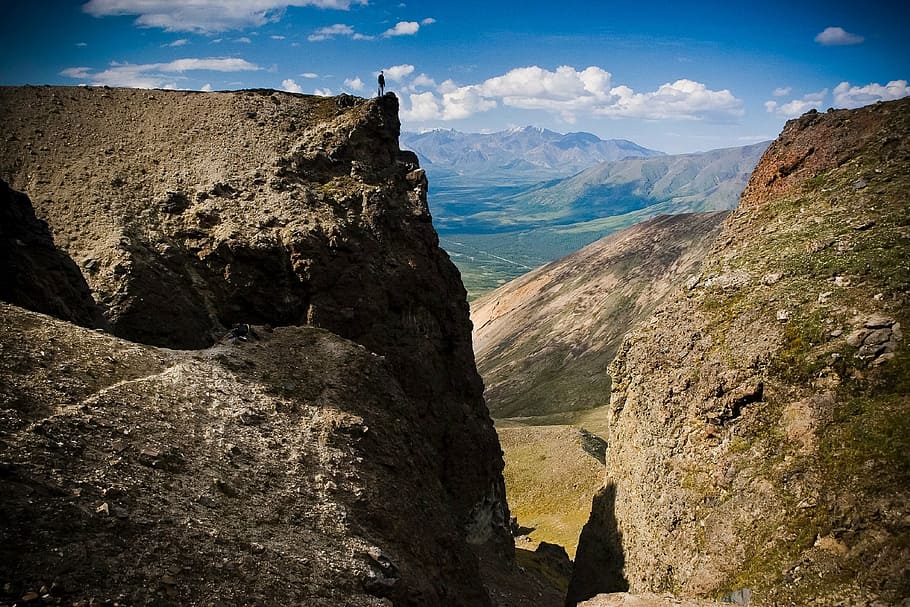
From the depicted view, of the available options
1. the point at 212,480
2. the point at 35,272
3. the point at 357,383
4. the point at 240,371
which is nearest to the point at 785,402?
the point at 357,383

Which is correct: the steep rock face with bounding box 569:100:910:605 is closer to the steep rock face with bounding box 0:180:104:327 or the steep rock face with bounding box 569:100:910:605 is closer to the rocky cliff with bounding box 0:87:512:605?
the rocky cliff with bounding box 0:87:512:605

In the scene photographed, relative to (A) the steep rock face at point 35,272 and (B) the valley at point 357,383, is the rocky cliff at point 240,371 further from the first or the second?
(A) the steep rock face at point 35,272

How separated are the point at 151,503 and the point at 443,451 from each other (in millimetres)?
35102

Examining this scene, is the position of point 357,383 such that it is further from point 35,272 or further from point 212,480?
point 35,272

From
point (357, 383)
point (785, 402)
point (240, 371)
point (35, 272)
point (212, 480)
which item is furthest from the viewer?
point (357, 383)

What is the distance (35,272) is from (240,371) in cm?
1523

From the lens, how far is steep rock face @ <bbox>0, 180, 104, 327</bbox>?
117 feet

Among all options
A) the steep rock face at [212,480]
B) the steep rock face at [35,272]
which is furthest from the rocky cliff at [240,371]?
the steep rock face at [35,272]

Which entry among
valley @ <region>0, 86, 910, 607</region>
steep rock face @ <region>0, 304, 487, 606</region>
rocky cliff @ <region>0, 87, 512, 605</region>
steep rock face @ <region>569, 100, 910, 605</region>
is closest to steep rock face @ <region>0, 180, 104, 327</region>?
valley @ <region>0, 86, 910, 607</region>

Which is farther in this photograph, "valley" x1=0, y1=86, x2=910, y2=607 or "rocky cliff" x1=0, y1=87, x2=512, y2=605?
"valley" x1=0, y1=86, x2=910, y2=607

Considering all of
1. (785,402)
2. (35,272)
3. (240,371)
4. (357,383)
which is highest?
(35,272)

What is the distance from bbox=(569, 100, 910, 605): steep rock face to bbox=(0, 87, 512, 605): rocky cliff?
546 inches

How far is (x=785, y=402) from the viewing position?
112 ft

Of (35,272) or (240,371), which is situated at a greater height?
(35,272)
